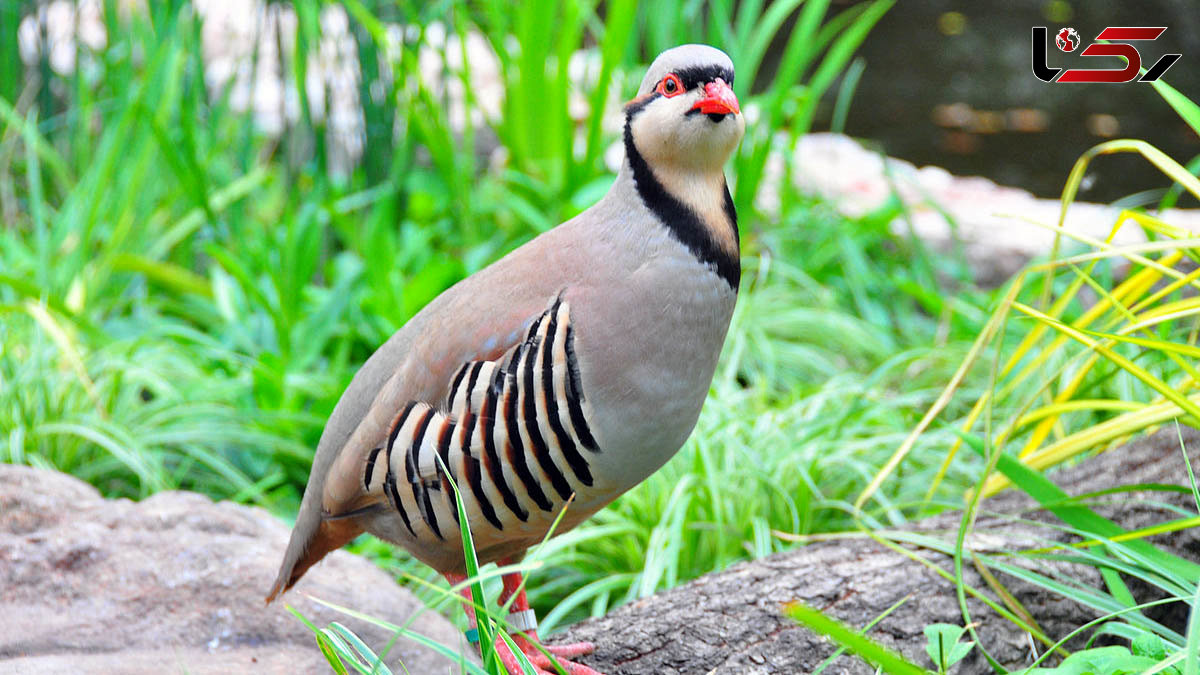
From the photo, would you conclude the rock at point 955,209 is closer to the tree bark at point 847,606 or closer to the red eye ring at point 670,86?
the tree bark at point 847,606

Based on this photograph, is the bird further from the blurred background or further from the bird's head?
the blurred background

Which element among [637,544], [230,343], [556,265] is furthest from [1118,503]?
[230,343]

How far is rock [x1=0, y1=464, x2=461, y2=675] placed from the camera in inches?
85.9

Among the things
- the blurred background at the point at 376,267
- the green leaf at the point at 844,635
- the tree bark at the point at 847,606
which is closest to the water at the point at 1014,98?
the blurred background at the point at 376,267

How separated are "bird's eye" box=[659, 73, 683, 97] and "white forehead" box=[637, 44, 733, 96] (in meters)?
0.01

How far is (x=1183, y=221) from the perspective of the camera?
4.91 m

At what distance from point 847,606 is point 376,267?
2.14 meters

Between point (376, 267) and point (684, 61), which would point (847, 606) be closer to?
point (684, 61)

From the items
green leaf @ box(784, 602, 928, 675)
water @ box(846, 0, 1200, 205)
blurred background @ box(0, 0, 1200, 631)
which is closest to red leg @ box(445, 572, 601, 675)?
blurred background @ box(0, 0, 1200, 631)

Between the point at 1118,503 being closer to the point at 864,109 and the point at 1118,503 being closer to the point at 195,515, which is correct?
the point at 195,515

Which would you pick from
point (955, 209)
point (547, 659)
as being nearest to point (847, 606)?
point (547, 659)

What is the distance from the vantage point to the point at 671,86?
191cm

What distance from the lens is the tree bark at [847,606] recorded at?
7.02 feet

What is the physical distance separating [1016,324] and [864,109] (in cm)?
468
